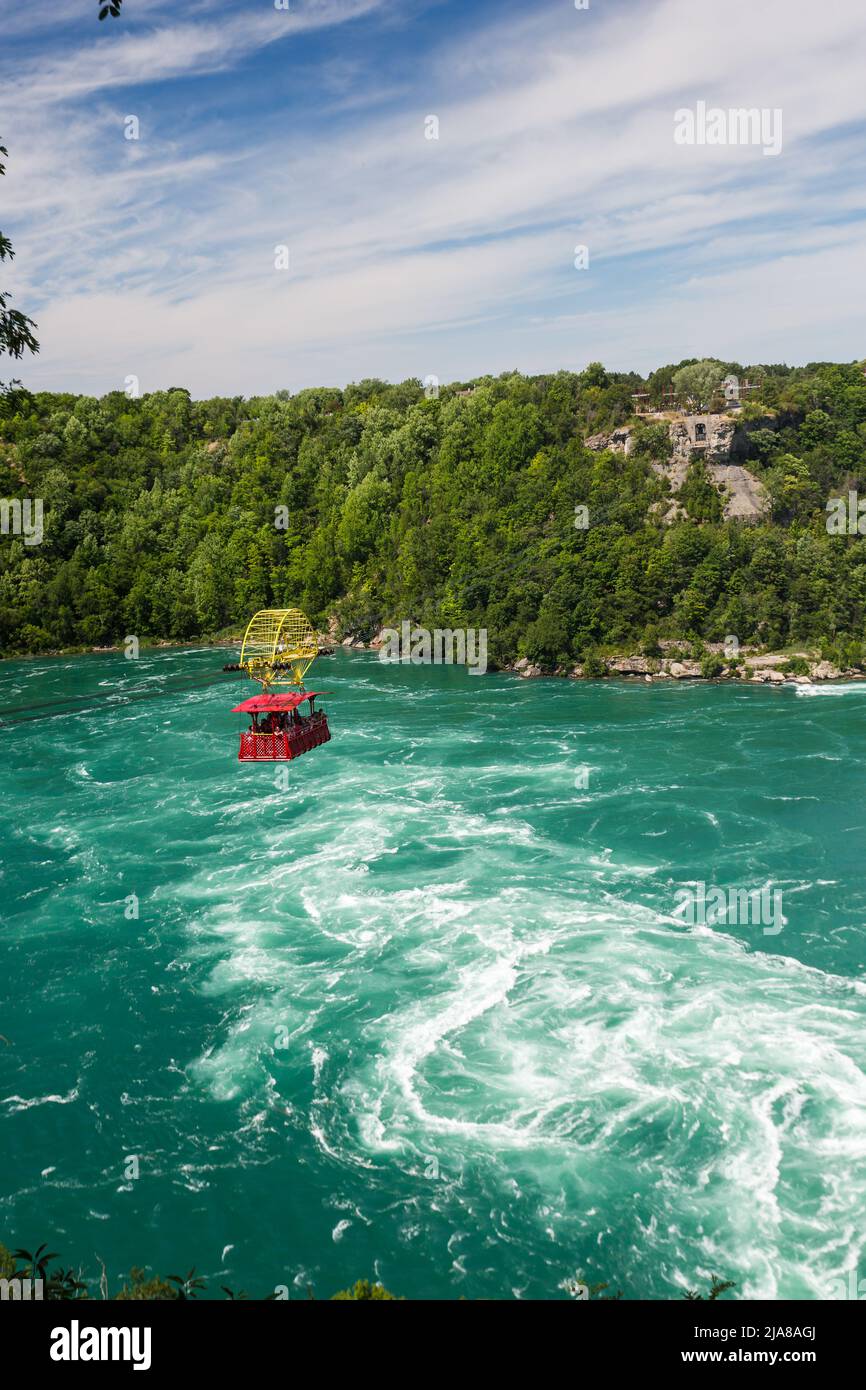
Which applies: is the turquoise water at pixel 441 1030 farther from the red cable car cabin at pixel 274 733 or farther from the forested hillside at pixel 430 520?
the forested hillside at pixel 430 520

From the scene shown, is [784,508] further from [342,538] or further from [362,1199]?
[362,1199]

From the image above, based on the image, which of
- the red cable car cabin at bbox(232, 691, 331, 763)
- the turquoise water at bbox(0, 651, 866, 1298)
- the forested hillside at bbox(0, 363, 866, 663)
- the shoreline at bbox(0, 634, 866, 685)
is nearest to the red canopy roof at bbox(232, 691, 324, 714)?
the red cable car cabin at bbox(232, 691, 331, 763)

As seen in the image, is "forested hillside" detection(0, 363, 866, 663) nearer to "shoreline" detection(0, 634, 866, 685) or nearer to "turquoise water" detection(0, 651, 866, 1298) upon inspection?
"shoreline" detection(0, 634, 866, 685)

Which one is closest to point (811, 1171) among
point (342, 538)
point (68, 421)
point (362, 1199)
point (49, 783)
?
point (362, 1199)

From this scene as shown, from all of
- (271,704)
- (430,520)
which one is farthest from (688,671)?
(271,704)

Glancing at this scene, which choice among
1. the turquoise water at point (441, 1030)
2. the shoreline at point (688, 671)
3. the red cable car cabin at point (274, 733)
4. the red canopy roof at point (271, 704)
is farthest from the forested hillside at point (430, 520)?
the red canopy roof at point (271, 704)

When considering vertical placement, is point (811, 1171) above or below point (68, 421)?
below
